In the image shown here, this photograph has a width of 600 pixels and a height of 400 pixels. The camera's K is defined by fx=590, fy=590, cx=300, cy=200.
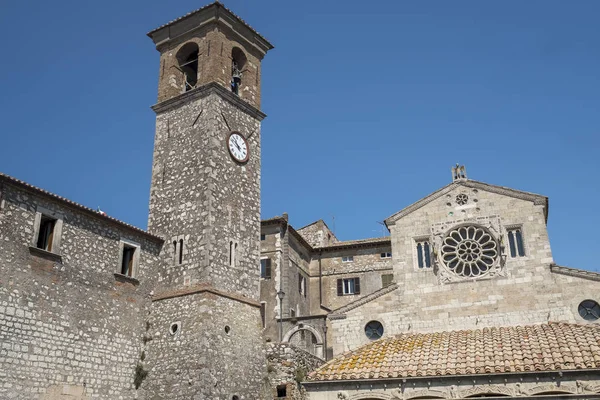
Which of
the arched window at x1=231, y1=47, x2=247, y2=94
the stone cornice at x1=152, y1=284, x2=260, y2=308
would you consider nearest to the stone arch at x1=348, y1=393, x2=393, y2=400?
the stone cornice at x1=152, y1=284, x2=260, y2=308

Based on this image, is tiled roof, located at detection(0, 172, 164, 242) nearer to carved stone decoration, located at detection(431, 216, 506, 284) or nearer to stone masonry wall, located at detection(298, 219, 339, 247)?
carved stone decoration, located at detection(431, 216, 506, 284)

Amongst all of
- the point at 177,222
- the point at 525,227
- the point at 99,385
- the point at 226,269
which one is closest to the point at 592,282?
the point at 525,227

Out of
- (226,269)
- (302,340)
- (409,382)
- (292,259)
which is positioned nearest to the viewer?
(409,382)

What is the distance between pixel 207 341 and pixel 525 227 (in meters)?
13.1

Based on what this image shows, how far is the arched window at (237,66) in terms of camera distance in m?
26.7

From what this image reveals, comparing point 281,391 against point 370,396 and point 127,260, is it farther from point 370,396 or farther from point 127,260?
point 127,260

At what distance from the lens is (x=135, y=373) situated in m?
21.0

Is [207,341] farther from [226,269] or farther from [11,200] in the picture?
[11,200]

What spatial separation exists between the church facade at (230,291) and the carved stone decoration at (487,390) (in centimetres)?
4

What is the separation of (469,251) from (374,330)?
16.5ft

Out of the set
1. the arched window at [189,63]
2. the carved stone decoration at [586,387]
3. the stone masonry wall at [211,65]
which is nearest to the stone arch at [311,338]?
the stone masonry wall at [211,65]

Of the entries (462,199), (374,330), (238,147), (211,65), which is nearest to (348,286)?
(374,330)

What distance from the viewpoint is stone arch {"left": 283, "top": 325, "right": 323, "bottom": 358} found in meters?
30.0

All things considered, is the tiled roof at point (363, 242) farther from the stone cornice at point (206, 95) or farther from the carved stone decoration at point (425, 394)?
the carved stone decoration at point (425, 394)
